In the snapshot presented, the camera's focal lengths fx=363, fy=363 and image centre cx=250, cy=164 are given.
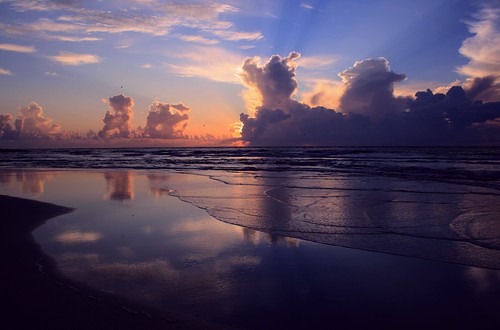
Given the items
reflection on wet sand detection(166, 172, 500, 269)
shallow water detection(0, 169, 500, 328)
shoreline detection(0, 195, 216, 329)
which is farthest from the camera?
reflection on wet sand detection(166, 172, 500, 269)

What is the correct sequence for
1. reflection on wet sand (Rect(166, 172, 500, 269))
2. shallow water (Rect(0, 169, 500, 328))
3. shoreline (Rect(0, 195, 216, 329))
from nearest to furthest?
shoreline (Rect(0, 195, 216, 329))
shallow water (Rect(0, 169, 500, 328))
reflection on wet sand (Rect(166, 172, 500, 269))

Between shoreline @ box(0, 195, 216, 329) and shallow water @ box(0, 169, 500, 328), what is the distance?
0.25m

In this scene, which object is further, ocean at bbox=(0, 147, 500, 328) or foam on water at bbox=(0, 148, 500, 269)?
foam on water at bbox=(0, 148, 500, 269)

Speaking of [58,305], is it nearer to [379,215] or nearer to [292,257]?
[292,257]

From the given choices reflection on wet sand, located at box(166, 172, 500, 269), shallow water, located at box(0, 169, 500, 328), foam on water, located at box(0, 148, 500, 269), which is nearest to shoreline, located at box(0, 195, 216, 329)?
shallow water, located at box(0, 169, 500, 328)

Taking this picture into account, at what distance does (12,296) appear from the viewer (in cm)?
506

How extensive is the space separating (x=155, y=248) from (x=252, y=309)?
3405 mm

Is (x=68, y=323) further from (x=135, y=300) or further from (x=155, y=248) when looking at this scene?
(x=155, y=248)

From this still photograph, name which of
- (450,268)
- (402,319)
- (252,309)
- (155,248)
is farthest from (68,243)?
(450,268)

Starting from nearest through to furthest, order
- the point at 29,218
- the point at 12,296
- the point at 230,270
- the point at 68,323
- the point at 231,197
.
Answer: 1. the point at 68,323
2. the point at 12,296
3. the point at 230,270
4. the point at 29,218
5. the point at 231,197

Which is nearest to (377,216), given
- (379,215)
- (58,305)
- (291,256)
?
(379,215)

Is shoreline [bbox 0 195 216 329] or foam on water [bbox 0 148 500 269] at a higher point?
foam on water [bbox 0 148 500 269]

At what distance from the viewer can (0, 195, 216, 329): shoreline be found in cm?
434

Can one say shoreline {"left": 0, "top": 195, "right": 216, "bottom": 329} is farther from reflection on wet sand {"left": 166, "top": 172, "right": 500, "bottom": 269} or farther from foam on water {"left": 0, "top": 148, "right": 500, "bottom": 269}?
foam on water {"left": 0, "top": 148, "right": 500, "bottom": 269}
